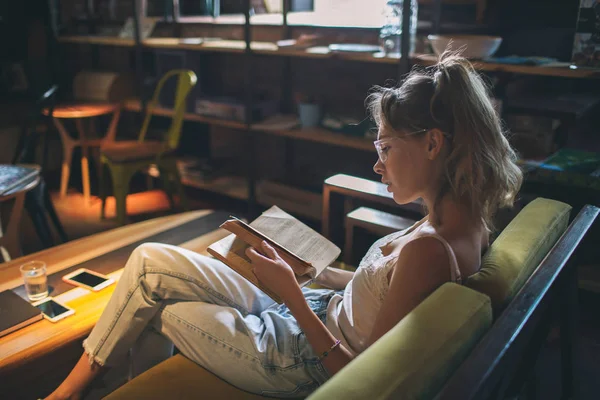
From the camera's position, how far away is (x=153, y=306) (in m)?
1.35

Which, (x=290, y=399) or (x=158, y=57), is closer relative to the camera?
(x=290, y=399)

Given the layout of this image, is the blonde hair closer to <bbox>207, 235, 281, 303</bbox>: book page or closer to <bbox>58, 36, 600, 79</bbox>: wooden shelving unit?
<bbox>207, 235, 281, 303</bbox>: book page

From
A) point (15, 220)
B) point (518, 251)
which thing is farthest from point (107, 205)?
point (518, 251)

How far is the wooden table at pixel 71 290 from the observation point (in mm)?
1359

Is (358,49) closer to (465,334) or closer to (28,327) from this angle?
(28,327)

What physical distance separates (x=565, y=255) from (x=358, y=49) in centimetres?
181

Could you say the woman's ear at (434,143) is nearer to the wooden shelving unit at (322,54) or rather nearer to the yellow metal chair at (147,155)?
the wooden shelving unit at (322,54)

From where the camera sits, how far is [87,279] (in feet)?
5.68

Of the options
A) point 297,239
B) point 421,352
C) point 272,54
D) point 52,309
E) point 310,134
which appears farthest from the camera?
point 272,54

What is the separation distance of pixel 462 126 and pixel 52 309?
1.20 metres

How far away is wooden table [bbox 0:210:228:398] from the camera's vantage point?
136 cm

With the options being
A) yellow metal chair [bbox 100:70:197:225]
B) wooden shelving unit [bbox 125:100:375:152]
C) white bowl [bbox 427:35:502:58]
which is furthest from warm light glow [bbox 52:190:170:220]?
white bowl [bbox 427:35:502:58]

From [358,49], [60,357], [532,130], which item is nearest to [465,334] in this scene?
[60,357]

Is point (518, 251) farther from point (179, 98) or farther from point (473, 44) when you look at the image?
point (179, 98)
